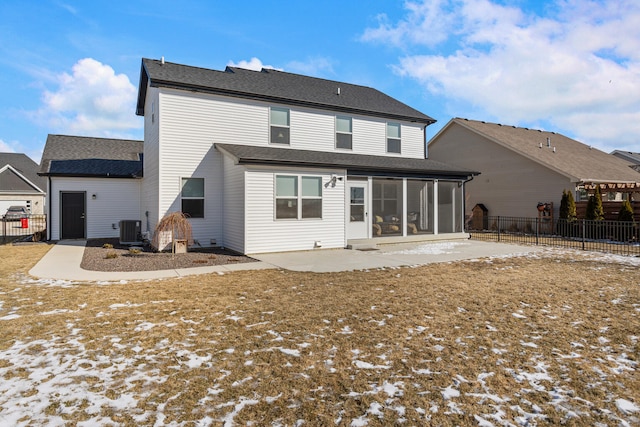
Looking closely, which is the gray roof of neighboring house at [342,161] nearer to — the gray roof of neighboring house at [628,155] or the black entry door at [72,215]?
the black entry door at [72,215]

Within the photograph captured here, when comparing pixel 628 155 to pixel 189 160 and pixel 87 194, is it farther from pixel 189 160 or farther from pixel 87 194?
pixel 87 194

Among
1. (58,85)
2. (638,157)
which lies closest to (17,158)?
(58,85)

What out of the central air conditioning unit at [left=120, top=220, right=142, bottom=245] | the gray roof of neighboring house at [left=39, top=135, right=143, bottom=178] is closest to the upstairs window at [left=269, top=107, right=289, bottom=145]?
the central air conditioning unit at [left=120, top=220, right=142, bottom=245]

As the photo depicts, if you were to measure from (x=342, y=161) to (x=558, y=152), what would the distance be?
17.6 meters

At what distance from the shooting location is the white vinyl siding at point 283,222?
11812mm

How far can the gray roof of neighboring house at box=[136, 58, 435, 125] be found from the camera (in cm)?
1352

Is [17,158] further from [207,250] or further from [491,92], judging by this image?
[491,92]

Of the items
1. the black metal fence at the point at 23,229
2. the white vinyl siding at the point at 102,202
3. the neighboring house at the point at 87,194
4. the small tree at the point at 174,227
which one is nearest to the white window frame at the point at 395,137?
the small tree at the point at 174,227

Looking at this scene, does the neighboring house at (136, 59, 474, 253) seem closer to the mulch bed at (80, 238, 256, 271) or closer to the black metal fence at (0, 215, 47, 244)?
the mulch bed at (80, 238, 256, 271)

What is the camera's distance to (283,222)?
40.5ft

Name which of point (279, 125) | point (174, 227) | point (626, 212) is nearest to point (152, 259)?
point (174, 227)

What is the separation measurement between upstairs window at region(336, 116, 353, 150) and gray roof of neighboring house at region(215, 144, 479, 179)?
2.24ft

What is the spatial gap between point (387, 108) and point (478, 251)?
330 inches

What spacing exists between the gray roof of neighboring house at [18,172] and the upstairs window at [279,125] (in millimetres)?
28292
